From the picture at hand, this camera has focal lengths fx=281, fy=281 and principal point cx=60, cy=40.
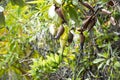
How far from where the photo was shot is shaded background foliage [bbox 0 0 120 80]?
1.44m

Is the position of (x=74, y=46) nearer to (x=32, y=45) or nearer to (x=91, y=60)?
(x=91, y=60)

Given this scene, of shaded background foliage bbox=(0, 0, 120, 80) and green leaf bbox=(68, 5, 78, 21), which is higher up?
green leaf bbox=(68, 5, 78, 21)

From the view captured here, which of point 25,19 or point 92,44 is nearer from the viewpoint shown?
point 92,44

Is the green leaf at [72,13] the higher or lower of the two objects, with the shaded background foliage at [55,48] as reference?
higher

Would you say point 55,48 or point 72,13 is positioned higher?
point 72,13

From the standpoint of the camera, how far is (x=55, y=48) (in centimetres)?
178

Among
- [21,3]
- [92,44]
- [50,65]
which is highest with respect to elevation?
[21,3]

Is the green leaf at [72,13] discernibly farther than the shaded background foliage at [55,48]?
No

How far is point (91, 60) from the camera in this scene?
1.57 metres

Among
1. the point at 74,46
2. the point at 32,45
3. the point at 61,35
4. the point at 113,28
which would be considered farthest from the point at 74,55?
the point at 61,35

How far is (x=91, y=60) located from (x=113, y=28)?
0.71 feet

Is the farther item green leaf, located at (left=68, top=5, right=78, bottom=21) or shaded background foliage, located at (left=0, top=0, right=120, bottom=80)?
shaded background foliage, located at (left=0, top=0, right=120, bottom=80)

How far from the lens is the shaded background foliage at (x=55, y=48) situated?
56.8 inches

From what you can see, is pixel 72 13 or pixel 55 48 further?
pixel 55 48
